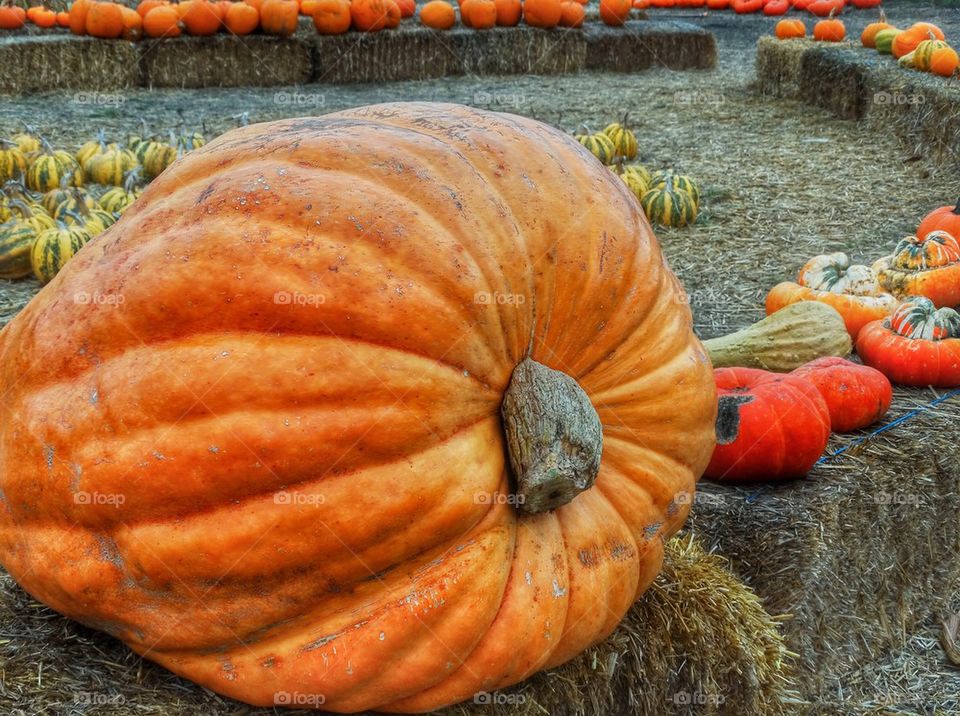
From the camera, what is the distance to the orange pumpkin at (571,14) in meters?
13.6

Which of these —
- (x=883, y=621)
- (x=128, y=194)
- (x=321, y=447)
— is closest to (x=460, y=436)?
(x=321, y=447)

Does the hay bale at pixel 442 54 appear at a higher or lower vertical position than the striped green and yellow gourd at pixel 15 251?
higher

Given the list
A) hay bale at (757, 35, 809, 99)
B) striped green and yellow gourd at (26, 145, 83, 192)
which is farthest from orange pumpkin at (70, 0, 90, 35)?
hay bale at (757, 35, 809, 99)

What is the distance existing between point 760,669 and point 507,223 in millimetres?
1625

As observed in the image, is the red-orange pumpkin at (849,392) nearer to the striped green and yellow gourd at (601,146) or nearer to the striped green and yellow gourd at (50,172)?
the striped green and yellow gourd at (601,146)

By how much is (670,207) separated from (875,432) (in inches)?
121

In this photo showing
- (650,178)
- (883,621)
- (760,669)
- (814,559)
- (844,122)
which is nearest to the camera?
(760,669)

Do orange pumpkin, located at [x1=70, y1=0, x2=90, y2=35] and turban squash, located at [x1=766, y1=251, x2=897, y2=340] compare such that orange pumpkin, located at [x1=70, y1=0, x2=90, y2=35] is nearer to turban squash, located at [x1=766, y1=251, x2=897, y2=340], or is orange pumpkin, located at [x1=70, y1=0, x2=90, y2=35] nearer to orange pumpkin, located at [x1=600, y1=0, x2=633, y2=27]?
orange pumpkin, located at [x1=600, y1=0, x2=633, y2=27]

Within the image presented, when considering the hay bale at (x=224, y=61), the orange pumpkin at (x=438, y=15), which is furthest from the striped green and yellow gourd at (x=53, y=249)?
the orange pumpkin at (x=438, y=15)

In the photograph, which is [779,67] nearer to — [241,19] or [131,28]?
[241,19]

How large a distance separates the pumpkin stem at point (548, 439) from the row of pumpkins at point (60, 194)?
3.38 metres

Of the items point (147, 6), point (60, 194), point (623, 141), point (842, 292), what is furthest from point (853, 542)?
point (147, 6)

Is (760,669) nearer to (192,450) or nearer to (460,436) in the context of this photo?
(460,436)

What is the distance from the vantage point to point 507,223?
6.88 ft
